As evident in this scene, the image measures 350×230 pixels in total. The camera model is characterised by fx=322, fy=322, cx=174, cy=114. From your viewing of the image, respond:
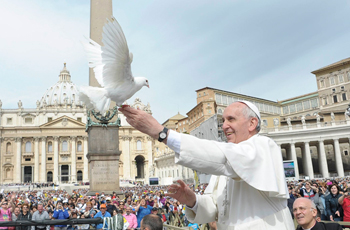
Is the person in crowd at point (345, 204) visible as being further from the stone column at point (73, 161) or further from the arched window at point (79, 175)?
the arched window at point (79, 175)

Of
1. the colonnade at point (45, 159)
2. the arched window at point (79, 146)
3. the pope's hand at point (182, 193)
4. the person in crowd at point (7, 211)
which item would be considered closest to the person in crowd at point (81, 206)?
the person in crowd at point (7, 211)

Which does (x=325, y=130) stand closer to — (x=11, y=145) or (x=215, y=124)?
(x=215, y=124)

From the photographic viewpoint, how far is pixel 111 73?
2.56 metres

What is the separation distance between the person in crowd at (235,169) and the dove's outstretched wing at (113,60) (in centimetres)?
67

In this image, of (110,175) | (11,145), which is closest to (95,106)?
(110,175)

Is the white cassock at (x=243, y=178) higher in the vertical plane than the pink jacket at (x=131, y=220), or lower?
higher

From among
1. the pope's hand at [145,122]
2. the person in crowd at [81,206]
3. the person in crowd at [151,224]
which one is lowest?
the person in crowd at [81,206]

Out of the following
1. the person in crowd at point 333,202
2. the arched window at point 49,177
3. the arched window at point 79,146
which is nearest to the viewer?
the person in crowd at point 333,202

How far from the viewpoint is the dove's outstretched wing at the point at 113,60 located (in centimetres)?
231

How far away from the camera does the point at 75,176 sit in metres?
94.1

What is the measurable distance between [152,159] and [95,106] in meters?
96.1

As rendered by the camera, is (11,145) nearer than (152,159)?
Yes

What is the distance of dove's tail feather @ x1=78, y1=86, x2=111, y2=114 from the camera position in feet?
8.61

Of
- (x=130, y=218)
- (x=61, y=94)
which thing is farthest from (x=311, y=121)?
(x=61, y=94)
